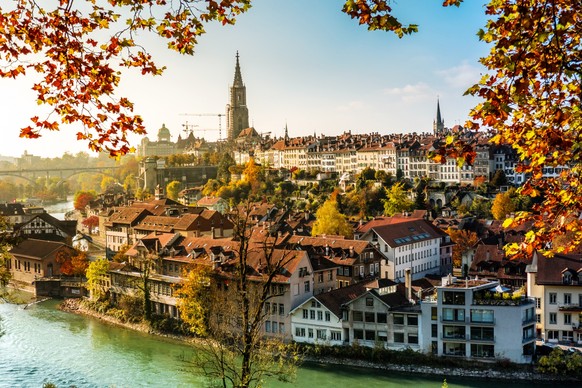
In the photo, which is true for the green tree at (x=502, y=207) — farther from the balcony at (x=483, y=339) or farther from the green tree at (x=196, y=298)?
the green tree at (x=196, y=298)

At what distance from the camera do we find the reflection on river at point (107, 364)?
13.5 m

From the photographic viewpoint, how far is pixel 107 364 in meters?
14.9

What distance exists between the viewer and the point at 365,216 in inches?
1293

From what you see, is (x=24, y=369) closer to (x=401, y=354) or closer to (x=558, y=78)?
(x=401, y=354)

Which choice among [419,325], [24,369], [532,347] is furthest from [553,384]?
[24,369]

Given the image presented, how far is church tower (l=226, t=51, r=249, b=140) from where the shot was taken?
71.0 meters

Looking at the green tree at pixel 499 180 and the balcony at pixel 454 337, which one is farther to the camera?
the green tree at pixel 499 180

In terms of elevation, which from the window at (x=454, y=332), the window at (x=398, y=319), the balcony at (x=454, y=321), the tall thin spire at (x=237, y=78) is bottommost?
the window at (x=454, y=332)

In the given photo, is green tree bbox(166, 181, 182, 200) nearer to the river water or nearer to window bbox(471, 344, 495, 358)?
the river water

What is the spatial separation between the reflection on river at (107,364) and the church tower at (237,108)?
5315 cm

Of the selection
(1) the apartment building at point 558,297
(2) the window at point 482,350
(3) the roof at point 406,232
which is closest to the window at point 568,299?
(1) the apartment building at point 558,297

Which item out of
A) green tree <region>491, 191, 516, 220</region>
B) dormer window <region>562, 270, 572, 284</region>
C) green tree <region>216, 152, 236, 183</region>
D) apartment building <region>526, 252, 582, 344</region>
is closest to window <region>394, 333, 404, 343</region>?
apartment building <region>526, 252, 582, 344</region>

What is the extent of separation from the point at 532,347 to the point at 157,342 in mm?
8871

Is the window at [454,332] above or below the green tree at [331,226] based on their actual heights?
below
